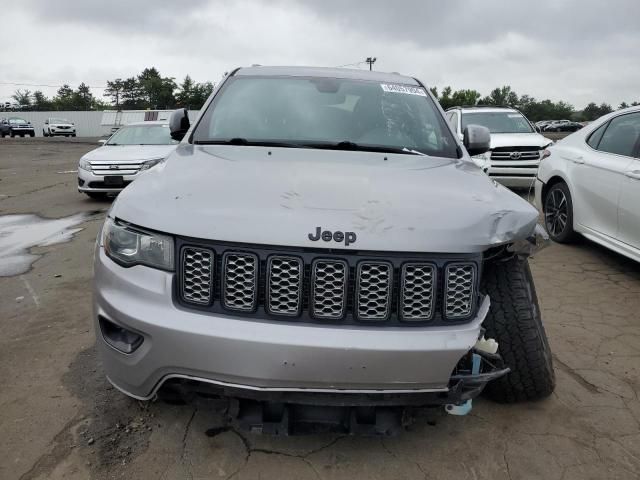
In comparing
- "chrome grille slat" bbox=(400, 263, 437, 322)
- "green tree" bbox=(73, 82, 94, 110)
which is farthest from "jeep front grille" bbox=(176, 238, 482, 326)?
"green tree" bbox=(73, 82, 94, 110)

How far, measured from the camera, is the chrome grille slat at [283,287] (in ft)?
5.90

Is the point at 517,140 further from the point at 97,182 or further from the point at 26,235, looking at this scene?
the point at 26,235

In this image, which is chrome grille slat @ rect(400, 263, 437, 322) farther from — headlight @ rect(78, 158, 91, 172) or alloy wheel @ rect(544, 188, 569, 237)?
headlight @ rect(78, 158, 91, 172)

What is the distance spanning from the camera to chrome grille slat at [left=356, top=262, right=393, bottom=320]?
1811 mm

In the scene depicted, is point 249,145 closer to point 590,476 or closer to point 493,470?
point 493,470

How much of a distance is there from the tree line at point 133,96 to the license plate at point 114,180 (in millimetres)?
70317

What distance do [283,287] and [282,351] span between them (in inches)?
9.0

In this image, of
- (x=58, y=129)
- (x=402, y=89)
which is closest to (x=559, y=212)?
(x=402, y=89)

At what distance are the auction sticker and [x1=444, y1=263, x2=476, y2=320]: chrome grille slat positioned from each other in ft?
5.87

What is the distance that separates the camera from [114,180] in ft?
28.5

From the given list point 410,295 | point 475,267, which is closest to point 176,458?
point 410,295

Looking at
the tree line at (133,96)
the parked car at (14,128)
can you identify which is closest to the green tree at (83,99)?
the tree line at (133,96)

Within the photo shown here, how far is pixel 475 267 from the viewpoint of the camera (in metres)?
1.89

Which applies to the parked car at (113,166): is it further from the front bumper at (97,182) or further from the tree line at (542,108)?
the tree line at (542,108)
